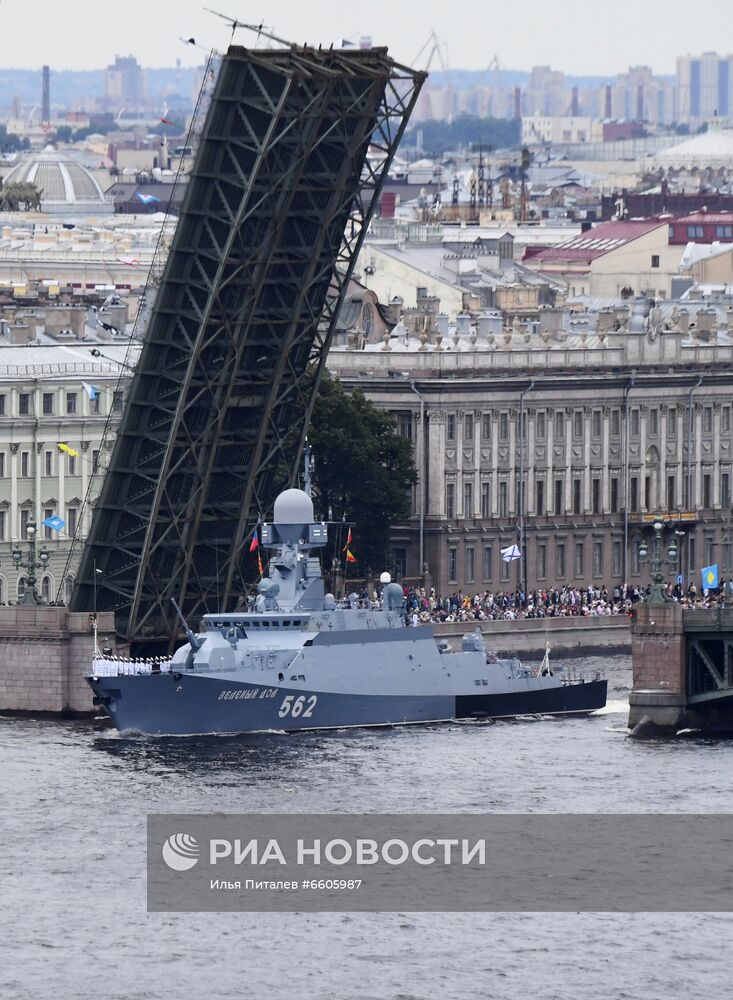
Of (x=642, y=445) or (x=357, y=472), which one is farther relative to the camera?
(x=642, y=445)

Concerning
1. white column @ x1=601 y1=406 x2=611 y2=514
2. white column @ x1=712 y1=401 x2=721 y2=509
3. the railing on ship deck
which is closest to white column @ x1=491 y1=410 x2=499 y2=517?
white column @ x1=601 y1=406 x2=611 y2=514

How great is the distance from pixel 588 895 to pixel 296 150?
16.5 meters

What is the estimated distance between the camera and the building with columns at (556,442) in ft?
302

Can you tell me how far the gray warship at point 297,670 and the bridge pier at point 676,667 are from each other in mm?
3926

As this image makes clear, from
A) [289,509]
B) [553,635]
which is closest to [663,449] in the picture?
[553,635]

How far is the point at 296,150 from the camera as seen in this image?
220ft

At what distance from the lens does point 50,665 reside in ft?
237

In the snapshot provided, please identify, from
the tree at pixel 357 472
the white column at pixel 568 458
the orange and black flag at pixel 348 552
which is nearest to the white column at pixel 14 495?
the tree at pixel 357 472

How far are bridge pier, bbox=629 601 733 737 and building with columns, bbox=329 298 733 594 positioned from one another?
62.7 feet

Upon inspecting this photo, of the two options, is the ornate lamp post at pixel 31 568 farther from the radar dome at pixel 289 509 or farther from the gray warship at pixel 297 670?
the radar dome at pixel 289 509

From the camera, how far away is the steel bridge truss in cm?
6656

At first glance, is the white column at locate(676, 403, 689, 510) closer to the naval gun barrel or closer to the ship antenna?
the ship antenna

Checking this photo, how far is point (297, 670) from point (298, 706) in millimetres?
588

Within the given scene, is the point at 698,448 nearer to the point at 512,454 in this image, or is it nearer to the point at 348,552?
the point at 512,454
